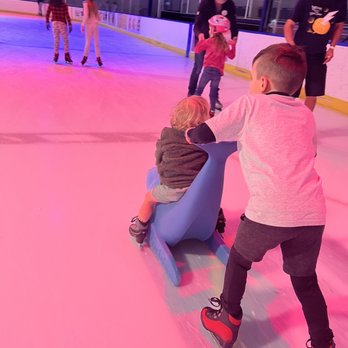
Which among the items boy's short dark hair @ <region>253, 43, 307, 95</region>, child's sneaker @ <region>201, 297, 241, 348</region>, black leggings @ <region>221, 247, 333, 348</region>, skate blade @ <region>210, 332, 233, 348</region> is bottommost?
skate blade @ <region>210, 332, 233, 348</region>

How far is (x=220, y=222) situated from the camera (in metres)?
1.78

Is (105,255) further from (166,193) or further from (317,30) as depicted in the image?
(317,30)

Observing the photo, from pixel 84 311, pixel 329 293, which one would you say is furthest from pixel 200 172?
pixel 329 293

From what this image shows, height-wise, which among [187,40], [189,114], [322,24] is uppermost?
[322,24]

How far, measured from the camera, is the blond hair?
4.56ft

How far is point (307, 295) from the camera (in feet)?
3.61

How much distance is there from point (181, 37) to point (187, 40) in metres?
0.42

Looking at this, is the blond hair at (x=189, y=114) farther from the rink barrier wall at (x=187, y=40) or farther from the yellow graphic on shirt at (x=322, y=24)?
the rink barrier wall at (x=187, y=40)

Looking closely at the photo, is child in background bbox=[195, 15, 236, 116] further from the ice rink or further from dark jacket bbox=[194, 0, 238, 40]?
the ice rink

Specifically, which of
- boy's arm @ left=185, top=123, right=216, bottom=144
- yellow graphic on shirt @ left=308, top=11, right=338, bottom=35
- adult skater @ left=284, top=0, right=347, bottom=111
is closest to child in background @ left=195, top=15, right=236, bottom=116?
adult skater @ left=284, top=0, right=347, bottom=111

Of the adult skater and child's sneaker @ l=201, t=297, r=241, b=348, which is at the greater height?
the adult skater

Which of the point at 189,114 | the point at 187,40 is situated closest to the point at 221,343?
the point at 189,114

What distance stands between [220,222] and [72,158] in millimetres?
1162

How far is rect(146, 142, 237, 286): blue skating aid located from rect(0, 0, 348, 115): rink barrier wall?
149 inches
